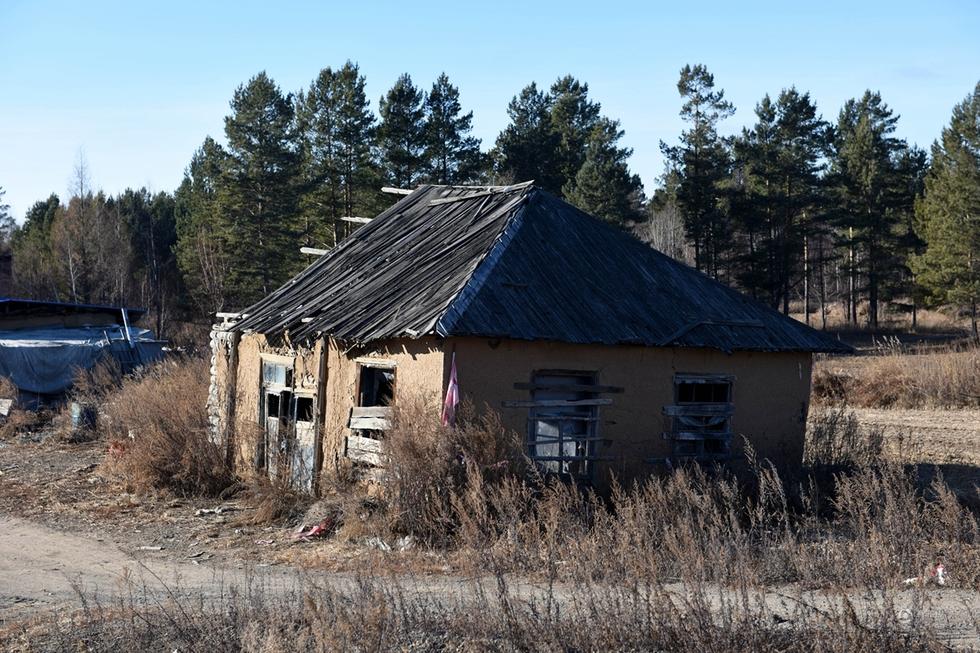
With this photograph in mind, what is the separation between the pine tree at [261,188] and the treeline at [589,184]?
6 cm

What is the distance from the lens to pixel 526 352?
1221 centimetres

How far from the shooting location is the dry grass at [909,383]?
2473 centimetres

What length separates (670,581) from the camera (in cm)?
831

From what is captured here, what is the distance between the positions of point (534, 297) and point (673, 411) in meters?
2.48

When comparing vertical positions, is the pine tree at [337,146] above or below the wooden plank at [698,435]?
above

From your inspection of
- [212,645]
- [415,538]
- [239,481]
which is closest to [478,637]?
[212,645]

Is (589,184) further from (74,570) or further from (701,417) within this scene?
(74,570)

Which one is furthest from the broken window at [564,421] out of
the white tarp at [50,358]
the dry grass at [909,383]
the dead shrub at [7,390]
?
the dead shrub at [7,390]

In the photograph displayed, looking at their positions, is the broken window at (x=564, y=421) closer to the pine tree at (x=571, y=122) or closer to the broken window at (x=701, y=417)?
the broken window at (x=701, y=417)

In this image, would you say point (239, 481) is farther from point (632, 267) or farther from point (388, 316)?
point (632, 267)

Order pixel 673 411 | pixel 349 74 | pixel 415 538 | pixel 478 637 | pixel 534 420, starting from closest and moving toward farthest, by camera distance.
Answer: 1. pixel 478 637
2. pixel 415 538
3. pixel 534 420
4. pixel 673 411
5. pixel 349 74

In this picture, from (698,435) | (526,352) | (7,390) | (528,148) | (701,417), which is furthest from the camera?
(528,148)

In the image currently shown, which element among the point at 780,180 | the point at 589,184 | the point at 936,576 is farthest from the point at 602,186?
the point at 936,576

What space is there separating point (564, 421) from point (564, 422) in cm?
2
